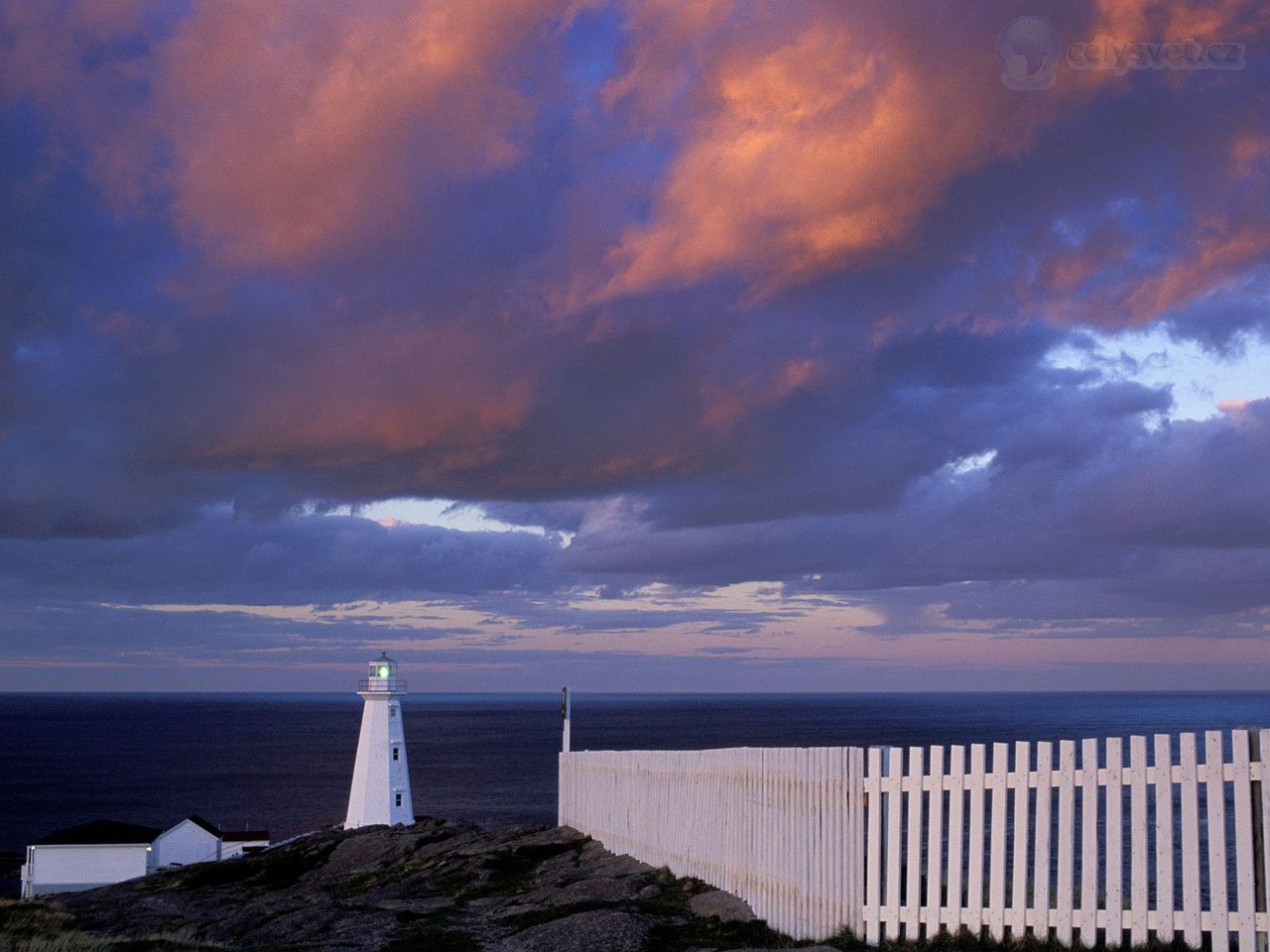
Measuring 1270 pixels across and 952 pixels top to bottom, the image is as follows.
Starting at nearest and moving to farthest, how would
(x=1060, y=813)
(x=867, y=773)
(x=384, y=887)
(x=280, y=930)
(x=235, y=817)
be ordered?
(x=1060, y=813), (x=867, y=773), (x=280, y=930), (x=384, y=887), (x=235, y=817)

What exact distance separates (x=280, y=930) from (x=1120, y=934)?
12293 mm

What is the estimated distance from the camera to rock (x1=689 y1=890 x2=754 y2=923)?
13.3 meters

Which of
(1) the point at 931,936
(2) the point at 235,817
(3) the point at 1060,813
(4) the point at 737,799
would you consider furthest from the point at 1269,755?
(2) the point at 235,817

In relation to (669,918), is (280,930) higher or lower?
lower

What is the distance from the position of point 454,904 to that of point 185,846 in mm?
36039

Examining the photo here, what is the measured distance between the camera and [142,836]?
47.8 metres

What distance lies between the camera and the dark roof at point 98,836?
4681cm

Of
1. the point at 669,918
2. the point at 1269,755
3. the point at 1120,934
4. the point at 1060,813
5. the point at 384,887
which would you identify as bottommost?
the point at 384,887

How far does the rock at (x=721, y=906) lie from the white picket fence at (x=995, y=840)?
0.42 ft

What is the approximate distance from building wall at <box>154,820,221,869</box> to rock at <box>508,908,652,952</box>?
3900 centimetres

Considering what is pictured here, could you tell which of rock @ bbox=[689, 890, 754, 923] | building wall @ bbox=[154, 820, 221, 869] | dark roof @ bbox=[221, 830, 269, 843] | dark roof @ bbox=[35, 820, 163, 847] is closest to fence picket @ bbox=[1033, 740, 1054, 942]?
rock @ bbox=[689, 890, 754, 923]

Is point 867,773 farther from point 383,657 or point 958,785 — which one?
point 383,657

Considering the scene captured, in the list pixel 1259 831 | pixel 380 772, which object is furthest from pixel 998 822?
pixel 380 772

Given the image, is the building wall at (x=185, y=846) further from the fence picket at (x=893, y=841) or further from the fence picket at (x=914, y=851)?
the fence picket at (x=914, y=851)
